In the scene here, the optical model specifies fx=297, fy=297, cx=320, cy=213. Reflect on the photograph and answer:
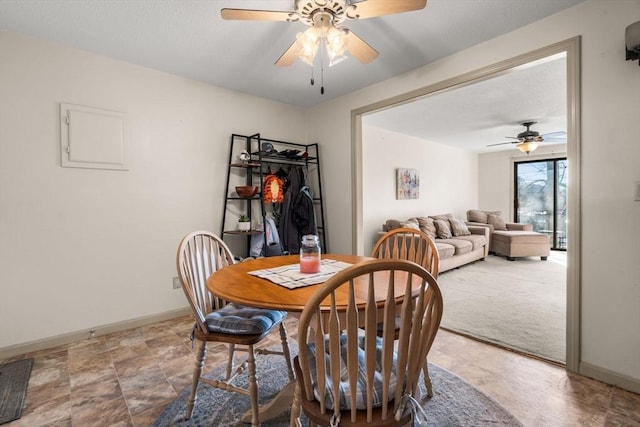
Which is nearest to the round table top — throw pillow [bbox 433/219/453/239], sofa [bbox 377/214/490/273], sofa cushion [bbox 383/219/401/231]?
sofa [bbox 377/214/490/273]

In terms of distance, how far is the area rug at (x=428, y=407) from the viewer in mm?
1476

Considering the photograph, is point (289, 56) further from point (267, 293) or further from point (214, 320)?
point (214, 320)

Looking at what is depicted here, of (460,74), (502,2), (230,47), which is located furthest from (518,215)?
(230,47)

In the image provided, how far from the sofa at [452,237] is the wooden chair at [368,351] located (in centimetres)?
365

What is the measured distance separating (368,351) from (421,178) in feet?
18.7

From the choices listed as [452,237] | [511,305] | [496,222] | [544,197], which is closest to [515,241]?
[496,222]

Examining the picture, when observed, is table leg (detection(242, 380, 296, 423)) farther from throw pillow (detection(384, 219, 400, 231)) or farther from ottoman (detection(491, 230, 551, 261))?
ottoman (detection(491, 230, 551, 261))

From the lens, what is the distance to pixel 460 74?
243cm

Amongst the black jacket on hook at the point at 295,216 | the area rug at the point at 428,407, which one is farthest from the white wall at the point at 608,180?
the black jacket on hook at the point at 295,216

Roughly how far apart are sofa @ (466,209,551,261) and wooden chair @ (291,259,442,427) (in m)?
5.70

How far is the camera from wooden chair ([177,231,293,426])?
1.37 m

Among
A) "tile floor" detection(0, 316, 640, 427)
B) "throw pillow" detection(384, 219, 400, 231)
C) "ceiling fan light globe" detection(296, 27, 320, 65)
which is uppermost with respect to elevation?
"ceiling fan light globe" detection(296, 27, 320, 65)

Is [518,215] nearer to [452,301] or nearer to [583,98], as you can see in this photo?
[452,301]

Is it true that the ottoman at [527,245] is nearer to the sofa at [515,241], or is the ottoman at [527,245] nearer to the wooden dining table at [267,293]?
the sofa at [515,241]
